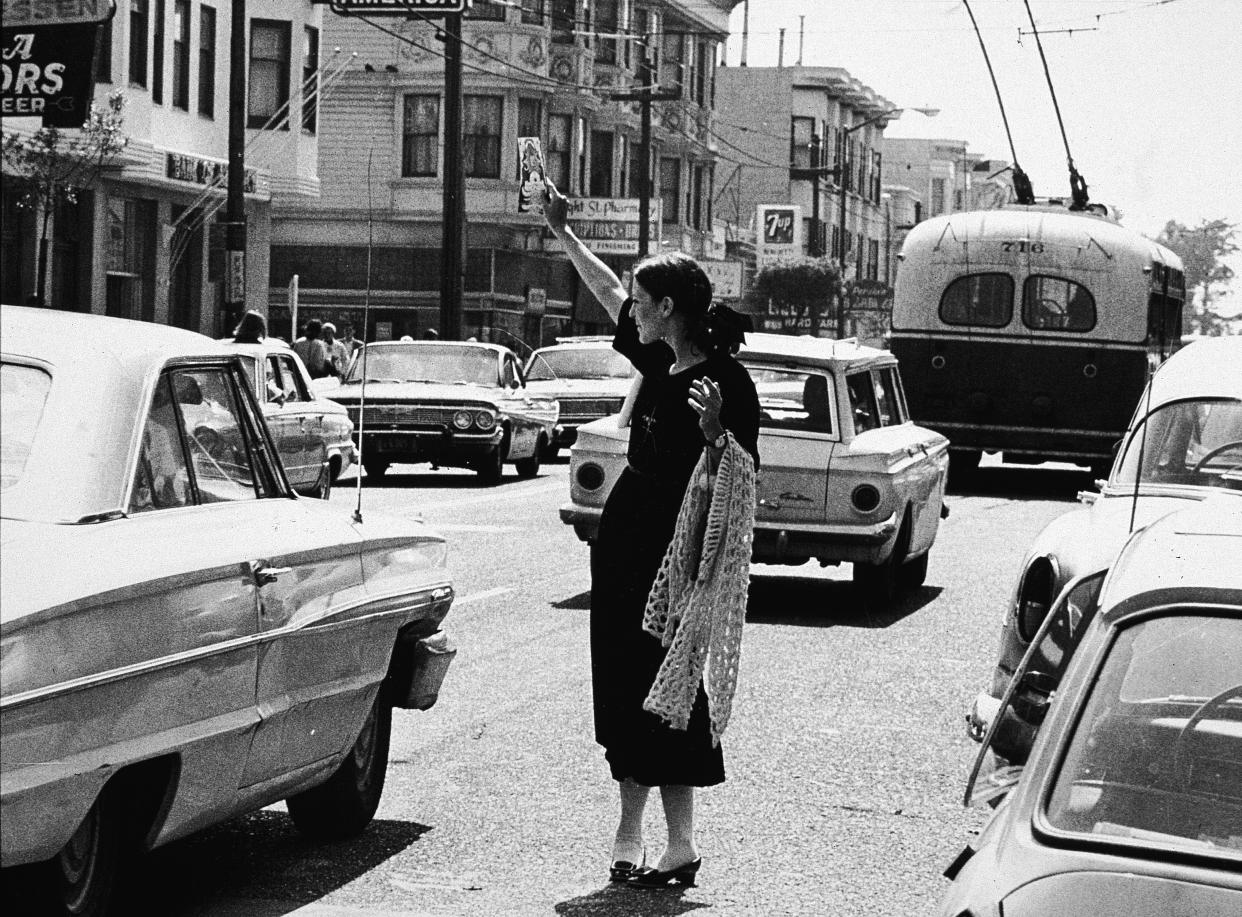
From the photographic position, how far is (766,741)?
355 inches

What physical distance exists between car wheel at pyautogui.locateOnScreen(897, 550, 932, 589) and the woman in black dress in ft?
28.6

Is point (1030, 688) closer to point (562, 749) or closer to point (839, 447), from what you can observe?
point (562, 749)

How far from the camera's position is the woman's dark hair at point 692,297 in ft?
21.6

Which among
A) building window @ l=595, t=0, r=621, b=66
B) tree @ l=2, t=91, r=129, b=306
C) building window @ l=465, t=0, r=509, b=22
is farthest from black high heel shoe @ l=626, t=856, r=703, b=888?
building window @ l=595, t=0, r=621, b=66

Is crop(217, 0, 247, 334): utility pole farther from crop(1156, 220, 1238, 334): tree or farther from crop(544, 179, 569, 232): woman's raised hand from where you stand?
crop(1156, 220, 1238, 334): tree

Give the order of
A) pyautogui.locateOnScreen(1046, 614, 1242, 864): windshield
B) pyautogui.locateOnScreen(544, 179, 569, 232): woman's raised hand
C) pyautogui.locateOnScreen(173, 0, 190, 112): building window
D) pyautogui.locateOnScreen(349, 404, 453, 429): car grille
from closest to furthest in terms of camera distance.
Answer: pyautogui.locateOnScreen(1046, 614, 1242, 864): windshield < pyautogui.locateOnScreen(544, 179, 569, 232): woman's raised hand < pyautogui.locateOnScreen(349, 404, 453, 429): car grille < pyautogui.locateOnScreen(173, 0, 190, 112): building window

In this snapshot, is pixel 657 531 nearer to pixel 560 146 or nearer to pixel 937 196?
pixel 560 146

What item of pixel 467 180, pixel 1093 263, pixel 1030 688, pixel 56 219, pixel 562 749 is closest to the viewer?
pixel 1030 688

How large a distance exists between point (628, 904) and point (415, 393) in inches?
725

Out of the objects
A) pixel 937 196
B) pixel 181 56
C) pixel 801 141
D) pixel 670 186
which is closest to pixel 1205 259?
pixel 937 196

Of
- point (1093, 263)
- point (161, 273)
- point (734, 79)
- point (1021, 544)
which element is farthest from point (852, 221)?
point (1021, 544)

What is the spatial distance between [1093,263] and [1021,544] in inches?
330

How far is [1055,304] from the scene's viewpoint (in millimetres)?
26938

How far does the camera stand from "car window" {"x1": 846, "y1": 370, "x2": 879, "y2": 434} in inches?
557
